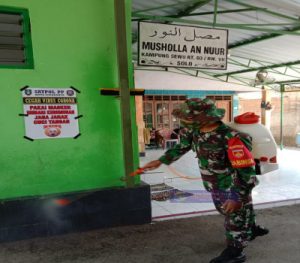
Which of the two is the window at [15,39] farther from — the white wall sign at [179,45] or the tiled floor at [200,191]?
the tiled floor at [200,191]

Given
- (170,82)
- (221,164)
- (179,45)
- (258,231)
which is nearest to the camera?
(221,164)

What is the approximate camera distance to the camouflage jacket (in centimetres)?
254

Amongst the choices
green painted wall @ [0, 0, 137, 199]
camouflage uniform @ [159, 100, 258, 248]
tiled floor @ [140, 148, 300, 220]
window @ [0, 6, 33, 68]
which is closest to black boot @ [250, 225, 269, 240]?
camouflage uniform @ [159, 100, 258, 248]

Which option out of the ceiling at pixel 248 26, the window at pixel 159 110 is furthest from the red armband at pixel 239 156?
the window at pixel 159 110

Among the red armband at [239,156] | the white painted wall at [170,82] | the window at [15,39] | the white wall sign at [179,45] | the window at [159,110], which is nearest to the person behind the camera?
the red armband at [239,156]

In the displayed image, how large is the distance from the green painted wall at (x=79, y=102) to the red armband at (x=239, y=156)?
141 cm

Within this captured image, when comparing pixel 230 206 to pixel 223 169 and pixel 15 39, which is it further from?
pixel 15 39

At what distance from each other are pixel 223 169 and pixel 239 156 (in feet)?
0.83

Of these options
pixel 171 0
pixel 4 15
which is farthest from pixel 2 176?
pixel 171 0

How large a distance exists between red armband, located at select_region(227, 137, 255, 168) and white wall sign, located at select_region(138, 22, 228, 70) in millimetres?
1774

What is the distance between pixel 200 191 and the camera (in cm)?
520

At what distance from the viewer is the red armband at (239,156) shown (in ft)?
7.80

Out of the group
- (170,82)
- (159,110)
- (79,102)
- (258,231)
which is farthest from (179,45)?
(159,110)

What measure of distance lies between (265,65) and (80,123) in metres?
8.58
